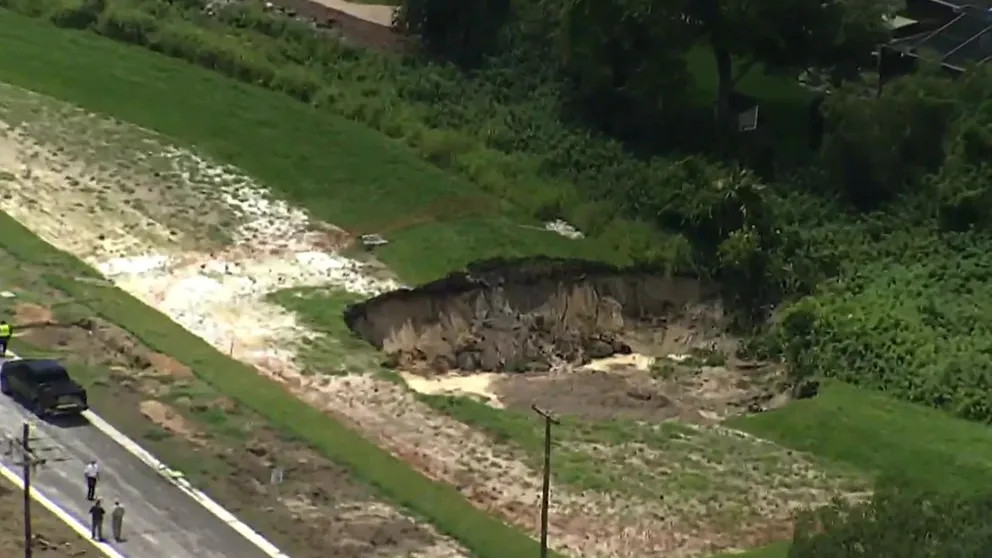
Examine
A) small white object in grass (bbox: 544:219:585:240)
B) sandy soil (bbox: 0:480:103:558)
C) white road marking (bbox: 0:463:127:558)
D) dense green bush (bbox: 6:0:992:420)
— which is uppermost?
dense green bush (bbox: 6:0:992:420)

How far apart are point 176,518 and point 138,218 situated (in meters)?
22.9

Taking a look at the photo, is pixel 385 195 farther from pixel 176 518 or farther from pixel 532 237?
pixel 176 518

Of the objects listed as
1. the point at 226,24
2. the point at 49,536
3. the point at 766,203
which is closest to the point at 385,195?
the point at 766,203

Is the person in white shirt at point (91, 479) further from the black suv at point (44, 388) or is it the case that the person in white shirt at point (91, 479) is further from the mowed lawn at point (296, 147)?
the mowed lawn at point (296, 147)

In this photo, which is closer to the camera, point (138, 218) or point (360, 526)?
point (360, 526)

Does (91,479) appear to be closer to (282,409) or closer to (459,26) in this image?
(282,409)

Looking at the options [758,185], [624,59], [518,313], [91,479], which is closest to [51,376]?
[91,479]

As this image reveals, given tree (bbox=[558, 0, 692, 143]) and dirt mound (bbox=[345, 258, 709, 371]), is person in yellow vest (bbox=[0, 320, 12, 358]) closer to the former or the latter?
dirt mound (bbox=[345, 258, 709, 371])

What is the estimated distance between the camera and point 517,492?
A: 4825 centimetres

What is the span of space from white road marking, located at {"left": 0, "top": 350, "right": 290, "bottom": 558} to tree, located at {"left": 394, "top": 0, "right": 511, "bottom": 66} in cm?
3790

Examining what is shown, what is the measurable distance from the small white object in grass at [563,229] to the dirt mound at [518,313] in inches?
114

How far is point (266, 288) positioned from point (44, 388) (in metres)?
12.9

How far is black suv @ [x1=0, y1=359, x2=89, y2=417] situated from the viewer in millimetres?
49594

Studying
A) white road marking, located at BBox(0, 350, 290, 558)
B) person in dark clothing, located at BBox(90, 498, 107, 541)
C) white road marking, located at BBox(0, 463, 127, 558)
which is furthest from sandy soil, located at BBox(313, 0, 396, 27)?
person in dark clothing, located at BBox(90, 498, 107, 541)
